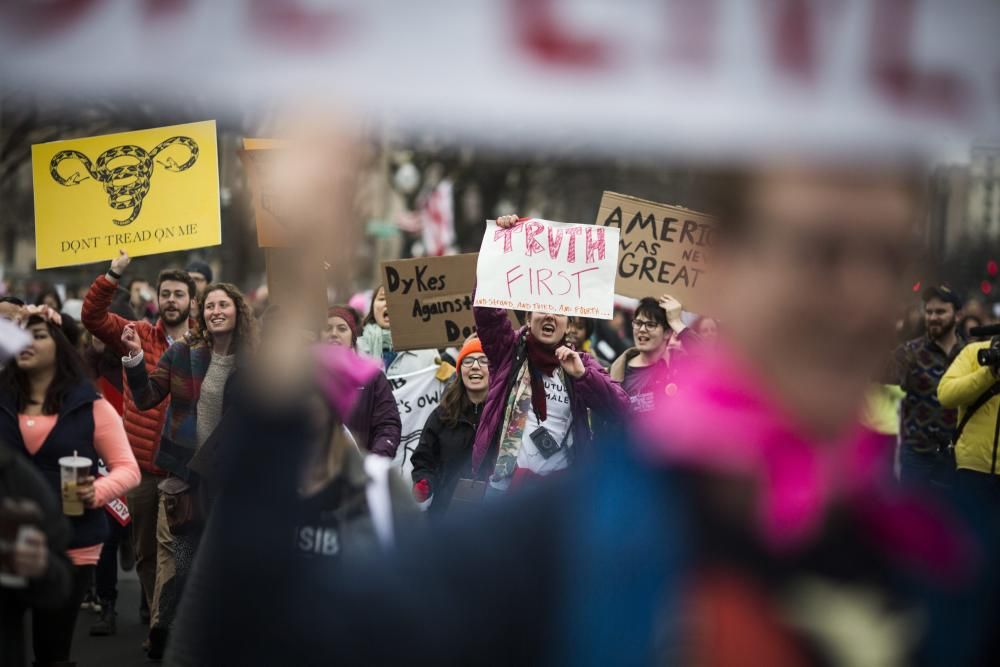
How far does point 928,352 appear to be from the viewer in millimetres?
8820

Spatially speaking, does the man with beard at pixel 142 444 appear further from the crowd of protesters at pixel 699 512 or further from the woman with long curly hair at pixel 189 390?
the crowd of protesters at pixel 699 512

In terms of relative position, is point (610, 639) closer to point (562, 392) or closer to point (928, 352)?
point (562, 392)

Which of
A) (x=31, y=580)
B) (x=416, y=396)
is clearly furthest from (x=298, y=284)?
(x=416, y=396)

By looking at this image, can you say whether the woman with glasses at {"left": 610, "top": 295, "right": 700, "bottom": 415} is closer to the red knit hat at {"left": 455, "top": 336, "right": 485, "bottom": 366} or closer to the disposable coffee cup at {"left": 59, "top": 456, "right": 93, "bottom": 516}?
the red knit hat at {"left": 455, "top": 336, "right": 485, "bottom": 366}

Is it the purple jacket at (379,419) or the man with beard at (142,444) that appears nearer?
the purple jacket at (379,419)

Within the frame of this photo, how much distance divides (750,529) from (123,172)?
5744 mm

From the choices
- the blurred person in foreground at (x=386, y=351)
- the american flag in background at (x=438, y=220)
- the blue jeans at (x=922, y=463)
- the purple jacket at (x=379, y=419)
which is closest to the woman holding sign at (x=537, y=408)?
the purple jacket at (x=379, y=419)

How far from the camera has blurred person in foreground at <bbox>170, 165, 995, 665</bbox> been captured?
100 cm

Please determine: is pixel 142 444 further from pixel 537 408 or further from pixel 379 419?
pixel 537 408

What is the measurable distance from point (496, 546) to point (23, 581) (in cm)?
274

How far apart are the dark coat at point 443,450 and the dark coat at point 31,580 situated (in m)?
3.04

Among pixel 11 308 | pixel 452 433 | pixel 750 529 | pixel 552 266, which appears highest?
pixel 750 529

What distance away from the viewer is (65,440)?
5.13m

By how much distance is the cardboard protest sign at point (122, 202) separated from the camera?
612 cm
